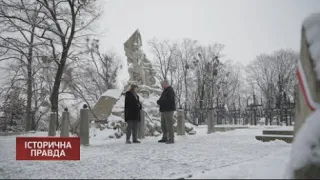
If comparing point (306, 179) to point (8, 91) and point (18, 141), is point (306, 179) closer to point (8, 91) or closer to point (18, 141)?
point (18, 141)

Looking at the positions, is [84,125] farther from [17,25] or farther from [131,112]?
[17,25]

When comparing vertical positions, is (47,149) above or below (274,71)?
below

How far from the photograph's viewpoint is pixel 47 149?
6211 millimetres

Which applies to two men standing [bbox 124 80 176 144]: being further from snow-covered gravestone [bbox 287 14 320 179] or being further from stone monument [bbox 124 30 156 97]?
stone monument [bbox 124 30 156 97]

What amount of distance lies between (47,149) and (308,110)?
5.20m

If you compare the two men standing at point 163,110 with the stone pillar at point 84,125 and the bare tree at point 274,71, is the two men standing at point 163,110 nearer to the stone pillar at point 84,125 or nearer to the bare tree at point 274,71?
the stone pillar at point 84,125

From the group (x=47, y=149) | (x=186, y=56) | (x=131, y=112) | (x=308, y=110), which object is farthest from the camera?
(x=186, y=56)

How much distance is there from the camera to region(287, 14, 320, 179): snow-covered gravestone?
3.08 m

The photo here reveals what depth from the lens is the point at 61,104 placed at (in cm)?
2709

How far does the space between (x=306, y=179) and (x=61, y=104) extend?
26493mm

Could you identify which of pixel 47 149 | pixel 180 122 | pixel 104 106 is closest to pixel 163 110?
pixel 180 122

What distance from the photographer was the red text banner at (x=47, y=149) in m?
6.13

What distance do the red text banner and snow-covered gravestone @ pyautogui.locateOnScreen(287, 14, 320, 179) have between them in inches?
173

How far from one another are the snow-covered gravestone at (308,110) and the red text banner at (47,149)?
440cm
